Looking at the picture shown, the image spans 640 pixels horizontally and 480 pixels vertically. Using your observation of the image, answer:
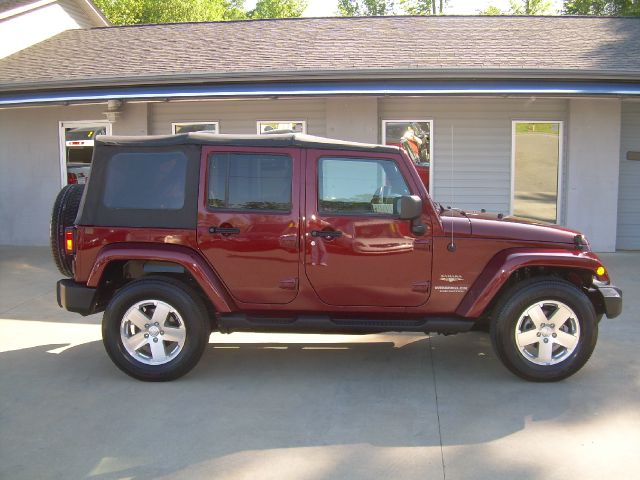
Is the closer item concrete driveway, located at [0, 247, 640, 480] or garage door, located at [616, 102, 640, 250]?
concrete driveway, located at [0, 247, 640, 480]

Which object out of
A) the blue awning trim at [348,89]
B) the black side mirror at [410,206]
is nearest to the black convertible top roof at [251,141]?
the black side mirror at [410,206]

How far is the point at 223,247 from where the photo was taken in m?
5.53

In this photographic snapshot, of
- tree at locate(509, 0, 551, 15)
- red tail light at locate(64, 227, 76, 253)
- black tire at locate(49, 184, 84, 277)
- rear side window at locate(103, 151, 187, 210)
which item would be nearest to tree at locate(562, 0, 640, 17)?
tree at locate(509, 0, 551, 15)

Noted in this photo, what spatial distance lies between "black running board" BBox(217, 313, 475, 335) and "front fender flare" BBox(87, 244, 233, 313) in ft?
0.58

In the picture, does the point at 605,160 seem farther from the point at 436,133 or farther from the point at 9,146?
the point at 9,146

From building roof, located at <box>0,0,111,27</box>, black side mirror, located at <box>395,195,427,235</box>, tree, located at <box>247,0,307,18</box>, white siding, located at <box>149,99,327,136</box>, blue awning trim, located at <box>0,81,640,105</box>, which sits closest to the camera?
black side mirror, located at <box>395,195,427,235</box>

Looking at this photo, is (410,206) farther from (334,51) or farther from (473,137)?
(334,51)

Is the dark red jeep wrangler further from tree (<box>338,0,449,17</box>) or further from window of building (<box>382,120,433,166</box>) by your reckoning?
tree (<box>338,0,449,17</box>)

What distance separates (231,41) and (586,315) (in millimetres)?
9578

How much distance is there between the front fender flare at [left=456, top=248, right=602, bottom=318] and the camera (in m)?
5.36

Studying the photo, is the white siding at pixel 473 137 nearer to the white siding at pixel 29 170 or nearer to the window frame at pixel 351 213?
the white siding at pixel 29 170

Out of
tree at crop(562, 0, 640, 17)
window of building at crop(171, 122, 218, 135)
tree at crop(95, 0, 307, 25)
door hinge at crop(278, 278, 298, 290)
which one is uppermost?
tree at crop(95, 0, 307, 25)

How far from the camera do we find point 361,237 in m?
5.48

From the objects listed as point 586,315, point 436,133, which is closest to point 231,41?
point 436,133
